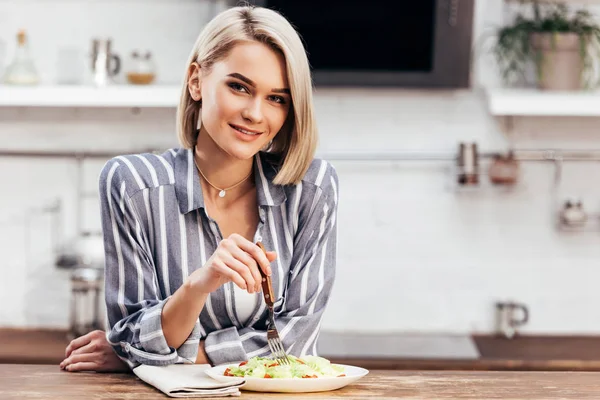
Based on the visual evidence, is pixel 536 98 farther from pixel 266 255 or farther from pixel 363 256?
pixel 266 255

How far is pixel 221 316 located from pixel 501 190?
2.14 meters

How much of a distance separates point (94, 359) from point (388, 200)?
7.04ft

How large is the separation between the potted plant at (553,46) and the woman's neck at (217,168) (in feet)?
6.27

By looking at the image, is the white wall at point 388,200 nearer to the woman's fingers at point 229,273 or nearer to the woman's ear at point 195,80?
the woman's ear at point 195,80

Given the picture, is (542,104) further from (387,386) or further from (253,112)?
(387,386)

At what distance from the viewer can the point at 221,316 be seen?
73.8 inches

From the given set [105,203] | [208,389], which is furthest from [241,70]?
[208,389]

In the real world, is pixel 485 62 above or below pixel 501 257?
above

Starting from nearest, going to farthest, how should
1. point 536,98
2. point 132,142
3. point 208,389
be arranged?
1. point 208,389
2. point 536,98
3. point 132,142

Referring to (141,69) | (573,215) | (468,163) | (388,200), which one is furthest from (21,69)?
(573,215)

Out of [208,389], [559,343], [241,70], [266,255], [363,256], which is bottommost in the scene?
[559,343]

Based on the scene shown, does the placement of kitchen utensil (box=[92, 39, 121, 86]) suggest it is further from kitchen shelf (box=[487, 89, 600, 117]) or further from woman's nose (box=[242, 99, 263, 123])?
woman's nose (box=[242, 99, 263, 123])

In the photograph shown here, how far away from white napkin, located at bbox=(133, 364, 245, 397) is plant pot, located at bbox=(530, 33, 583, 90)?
2.35m

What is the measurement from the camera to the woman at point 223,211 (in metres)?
1.77
